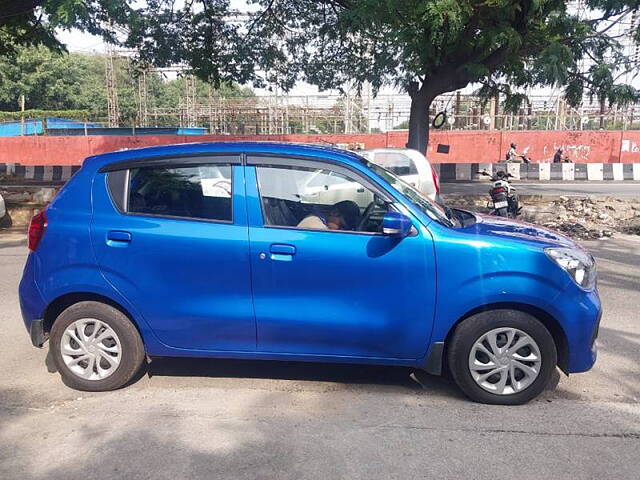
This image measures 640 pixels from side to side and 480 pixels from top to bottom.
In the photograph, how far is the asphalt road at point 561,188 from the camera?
17938 mm

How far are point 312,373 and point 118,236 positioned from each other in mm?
1809

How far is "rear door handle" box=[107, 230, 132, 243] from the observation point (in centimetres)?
397

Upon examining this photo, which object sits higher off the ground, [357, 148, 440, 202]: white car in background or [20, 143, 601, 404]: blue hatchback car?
[357, 148, 440, 202]: white car in background

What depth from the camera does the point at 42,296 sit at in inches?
161

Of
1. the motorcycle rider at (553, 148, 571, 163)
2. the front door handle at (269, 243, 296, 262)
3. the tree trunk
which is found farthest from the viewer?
the motorcycle rider at (553, 148, 571, 163)

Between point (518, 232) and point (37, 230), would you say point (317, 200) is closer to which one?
point (518, 232)

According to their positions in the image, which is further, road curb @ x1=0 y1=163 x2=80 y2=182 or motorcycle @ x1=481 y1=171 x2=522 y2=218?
road curb @ x1=0 y1=163 x2=80 y2=182

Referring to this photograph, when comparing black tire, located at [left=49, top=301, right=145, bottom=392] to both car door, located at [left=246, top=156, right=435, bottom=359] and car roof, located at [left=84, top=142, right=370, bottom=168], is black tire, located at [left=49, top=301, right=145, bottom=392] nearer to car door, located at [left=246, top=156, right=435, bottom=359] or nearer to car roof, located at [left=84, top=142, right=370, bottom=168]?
car door, located at [left=246, top=156, right=435, bottom=359]

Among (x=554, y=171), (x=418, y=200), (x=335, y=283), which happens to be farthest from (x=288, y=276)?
(x=554, y=171)

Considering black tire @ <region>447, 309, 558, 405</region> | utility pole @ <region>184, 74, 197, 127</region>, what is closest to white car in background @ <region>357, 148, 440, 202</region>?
black tire @ <region>447, 309, 558, 405</region>

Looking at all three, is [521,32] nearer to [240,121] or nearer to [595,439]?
[595,439]

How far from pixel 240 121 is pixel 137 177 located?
1522 inches

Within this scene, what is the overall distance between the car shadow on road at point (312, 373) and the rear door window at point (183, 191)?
133cm

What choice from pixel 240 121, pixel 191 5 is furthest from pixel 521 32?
pixel 240 121
